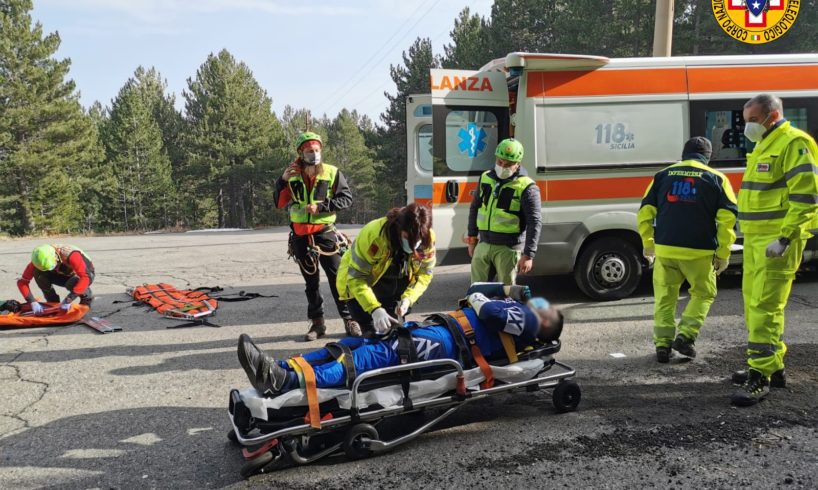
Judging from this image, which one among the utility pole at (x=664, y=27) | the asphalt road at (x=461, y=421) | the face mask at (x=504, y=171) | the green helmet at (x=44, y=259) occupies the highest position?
the utility pole at (x=664, y=27)

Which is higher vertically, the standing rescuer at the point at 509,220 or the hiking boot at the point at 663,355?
the standing rescuer at the point at 509,220

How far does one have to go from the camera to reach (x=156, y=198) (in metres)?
43.9

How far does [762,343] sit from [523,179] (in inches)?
87.6

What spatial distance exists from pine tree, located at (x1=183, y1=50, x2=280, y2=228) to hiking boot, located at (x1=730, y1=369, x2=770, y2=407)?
3893 cm

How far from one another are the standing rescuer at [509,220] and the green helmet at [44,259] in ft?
16.5

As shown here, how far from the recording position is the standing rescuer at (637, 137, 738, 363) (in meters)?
4.52

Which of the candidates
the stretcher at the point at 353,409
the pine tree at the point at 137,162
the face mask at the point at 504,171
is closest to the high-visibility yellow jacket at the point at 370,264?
the stretcher at the point at 353,409

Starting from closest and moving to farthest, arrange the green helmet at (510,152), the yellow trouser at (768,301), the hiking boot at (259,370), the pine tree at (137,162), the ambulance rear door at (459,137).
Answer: the hiking boot at (259,370)
the yellow trouser at (768,301)
the green helmet at (510,152)
the ambulance rear door at (459,137)
the pine tree at (137,162)

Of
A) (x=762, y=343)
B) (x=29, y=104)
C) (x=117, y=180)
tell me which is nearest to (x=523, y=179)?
(x=762, y=343)

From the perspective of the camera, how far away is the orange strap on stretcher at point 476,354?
3.40 m

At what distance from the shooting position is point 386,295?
411 centimetres

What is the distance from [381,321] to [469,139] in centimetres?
394

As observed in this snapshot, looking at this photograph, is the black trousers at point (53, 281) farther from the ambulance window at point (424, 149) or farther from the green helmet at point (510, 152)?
the green helmet at point (510, 152)

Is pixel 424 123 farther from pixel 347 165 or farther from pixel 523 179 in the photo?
pixel 347 165
